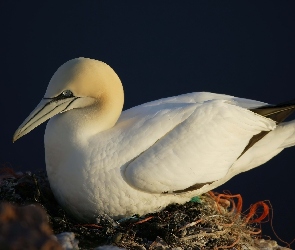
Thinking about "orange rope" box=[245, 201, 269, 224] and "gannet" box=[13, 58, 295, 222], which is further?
"orange rope" box=[245, 201, 269, 224]

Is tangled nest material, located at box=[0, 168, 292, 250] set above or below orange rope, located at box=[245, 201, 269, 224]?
above

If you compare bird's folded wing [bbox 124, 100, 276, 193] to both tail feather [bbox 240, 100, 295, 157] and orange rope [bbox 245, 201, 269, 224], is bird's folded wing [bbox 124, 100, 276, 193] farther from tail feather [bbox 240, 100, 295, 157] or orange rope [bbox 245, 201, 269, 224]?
orange rope [bbox 245, 201, 269, 224]

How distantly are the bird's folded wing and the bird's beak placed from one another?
0.37m

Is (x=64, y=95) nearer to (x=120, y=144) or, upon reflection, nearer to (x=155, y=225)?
(x=120, y=144)

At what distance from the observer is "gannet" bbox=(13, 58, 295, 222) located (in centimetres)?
318

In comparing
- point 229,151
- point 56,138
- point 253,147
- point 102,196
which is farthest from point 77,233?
point 253,147

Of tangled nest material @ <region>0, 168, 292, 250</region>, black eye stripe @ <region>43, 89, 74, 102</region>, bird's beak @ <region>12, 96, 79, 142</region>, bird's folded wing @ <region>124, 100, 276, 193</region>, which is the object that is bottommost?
tangled nest material @ <region>0, 168, 292, 250</region>

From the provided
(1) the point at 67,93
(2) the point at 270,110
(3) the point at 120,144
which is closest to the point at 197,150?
(3) the point at 120,144

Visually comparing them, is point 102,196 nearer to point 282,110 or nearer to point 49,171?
point 49,171

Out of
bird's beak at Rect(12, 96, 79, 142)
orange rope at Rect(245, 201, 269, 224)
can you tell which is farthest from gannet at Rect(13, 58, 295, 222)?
orange rope at Rect(245, 201, 269, 224)

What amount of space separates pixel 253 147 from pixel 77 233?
3.31 feet

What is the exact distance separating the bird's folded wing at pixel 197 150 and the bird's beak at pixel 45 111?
1.22 ft

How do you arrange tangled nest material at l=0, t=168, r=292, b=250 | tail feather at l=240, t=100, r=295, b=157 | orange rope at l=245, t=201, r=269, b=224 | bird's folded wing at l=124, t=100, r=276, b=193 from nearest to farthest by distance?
tangled nest material at l=0, t=168, r=292, b=250 < bird's folded wing at l=124, t=100, r=276, b=193 < tail feather at l=240, t=100, r=295, b=157 < orange rope at l=245, t=201, r=269, b=224

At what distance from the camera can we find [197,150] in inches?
129
